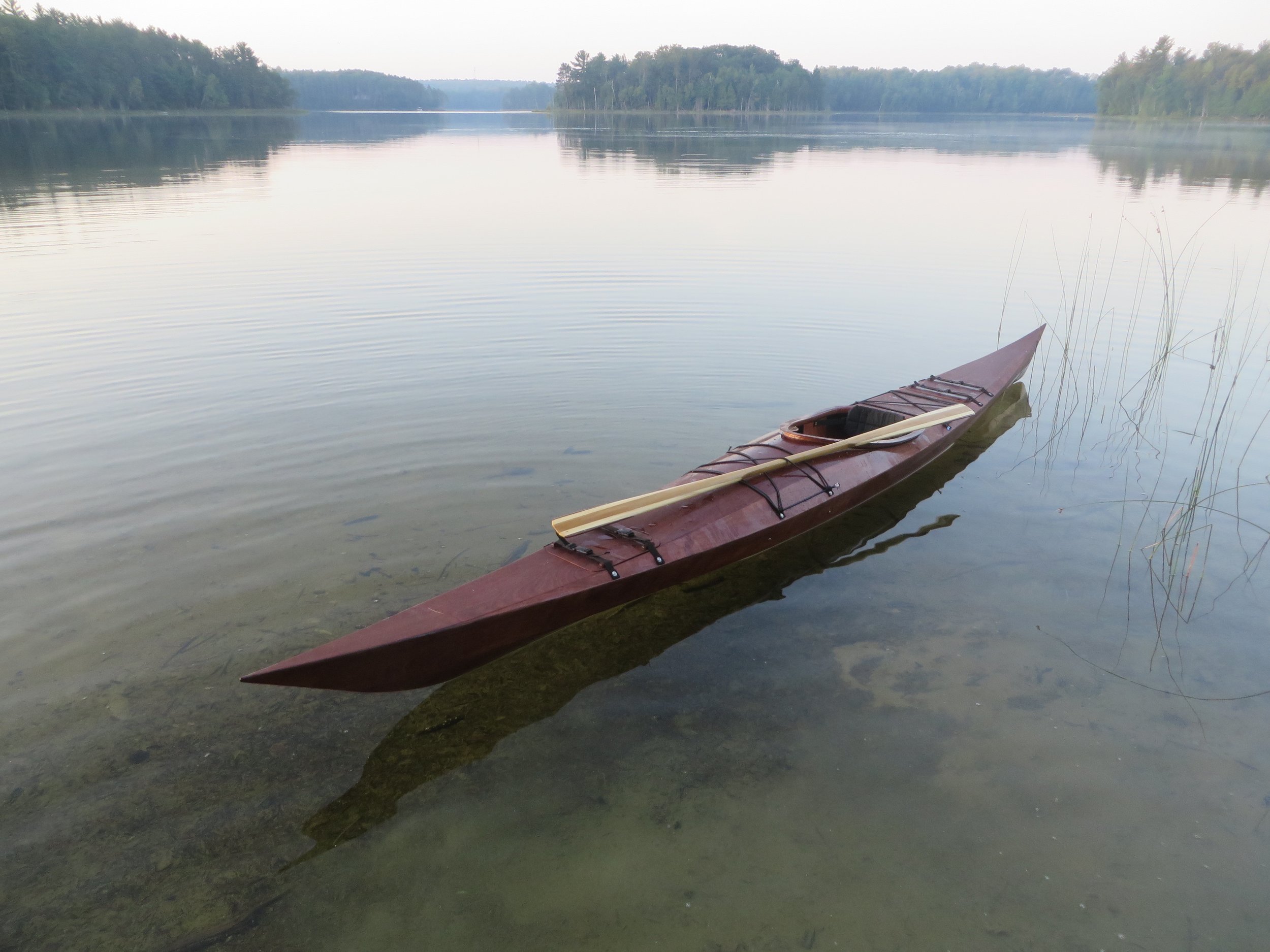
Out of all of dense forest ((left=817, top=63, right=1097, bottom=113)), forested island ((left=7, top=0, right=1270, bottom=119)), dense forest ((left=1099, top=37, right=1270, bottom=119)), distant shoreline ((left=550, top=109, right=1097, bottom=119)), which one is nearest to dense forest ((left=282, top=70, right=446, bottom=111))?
forested island ((left=7, top=0, right=1270, bottom=119))

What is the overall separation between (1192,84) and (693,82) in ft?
215

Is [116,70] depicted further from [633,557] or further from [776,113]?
[633,557]

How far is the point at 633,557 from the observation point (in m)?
5.20

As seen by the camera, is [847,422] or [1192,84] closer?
[847,422]

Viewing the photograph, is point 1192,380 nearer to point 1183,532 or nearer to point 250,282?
point 1183,532

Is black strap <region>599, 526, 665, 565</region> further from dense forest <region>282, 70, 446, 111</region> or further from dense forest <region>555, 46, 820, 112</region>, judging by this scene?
dense forest <region>282, 70, 446, 111</region>

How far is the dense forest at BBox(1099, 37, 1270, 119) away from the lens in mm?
82062

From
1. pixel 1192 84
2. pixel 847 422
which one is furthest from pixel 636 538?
pixel 1192 84

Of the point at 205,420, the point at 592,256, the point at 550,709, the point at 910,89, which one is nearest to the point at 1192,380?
the point at 550,709

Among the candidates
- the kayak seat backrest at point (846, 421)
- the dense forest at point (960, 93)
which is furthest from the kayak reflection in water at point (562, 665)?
the dense forest at point (960, 93)

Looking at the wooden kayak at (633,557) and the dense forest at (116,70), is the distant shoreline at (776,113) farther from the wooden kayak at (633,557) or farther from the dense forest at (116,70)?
the wooden kayak at (633,557)

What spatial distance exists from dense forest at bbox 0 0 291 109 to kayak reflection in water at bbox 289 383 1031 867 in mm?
85849

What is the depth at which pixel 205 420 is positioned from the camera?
334 inches

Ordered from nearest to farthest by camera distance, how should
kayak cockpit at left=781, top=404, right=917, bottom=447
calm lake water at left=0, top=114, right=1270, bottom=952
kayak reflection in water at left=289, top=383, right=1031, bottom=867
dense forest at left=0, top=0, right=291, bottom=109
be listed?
calm lake water at left=0, top=114, right=1270, bottom=952, kayak reflection in water at left=289, top=383, right=1031, bottom=867, kayak cockpit at left=781, top=404, right=917, bottom=447, dense forest at left=0, top=0, right=291, bottom=109
